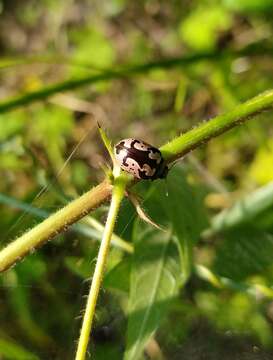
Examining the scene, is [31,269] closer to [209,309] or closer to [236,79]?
[209,309]

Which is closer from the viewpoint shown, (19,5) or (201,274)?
(201,274)

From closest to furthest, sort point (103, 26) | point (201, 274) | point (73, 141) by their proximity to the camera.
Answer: point (201, 274), point (73, 141), point (103, 26)

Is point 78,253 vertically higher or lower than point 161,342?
higher

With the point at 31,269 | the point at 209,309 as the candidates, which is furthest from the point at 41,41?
the point at 209,309

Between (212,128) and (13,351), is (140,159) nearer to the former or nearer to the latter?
(212,128)

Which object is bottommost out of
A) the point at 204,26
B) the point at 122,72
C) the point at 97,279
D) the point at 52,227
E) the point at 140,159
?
the point at 97,279

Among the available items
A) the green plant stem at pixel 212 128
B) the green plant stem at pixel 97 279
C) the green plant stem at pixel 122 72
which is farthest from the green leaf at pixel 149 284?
the green plant stem at pixel 122 72

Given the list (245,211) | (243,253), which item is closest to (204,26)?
(245,211)
